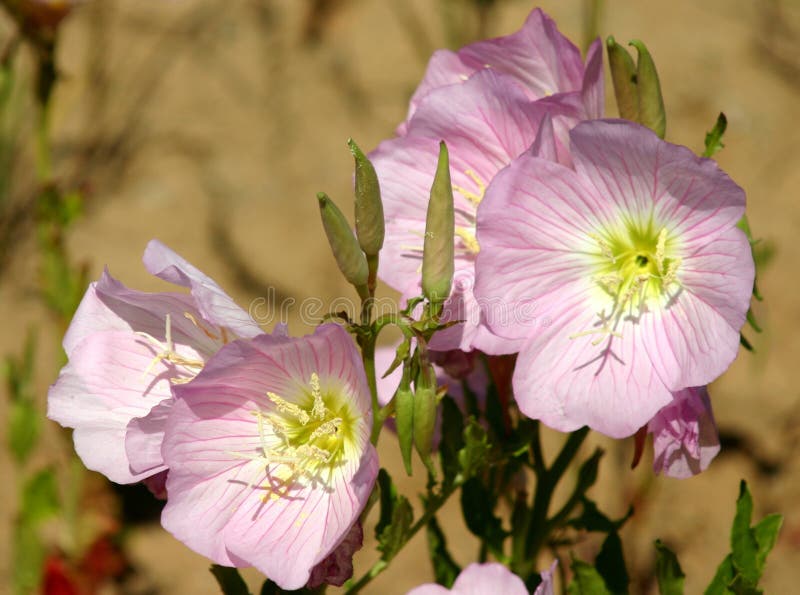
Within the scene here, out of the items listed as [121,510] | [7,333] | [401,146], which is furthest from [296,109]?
[401,146]

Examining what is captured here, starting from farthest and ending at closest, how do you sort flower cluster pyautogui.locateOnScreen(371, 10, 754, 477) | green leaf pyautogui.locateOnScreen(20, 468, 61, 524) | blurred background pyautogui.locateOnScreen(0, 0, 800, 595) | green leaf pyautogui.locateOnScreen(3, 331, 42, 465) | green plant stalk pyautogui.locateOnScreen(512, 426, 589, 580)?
blurred background pyautogui.locateOnScreen(0, 0, 800, 595) → green leaf pyautogui.locateOnScreen(20, 468, 61, 524) → green leaf pyautogui.locateOnScreen(3, 331, 42, 465) → green plant stalk pyautogui.locateOnScreen(512, 426, 589, 580) → flower cluster pyautogui.locateOnScreen(371, 10, 754, 477)

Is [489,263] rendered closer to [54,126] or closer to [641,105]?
[641,105]

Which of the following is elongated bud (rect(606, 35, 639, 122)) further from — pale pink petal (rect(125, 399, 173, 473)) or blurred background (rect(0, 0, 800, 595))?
blurred background (rect(0, 0, 800, 595))

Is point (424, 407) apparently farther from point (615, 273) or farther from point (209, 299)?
point (615, 273)

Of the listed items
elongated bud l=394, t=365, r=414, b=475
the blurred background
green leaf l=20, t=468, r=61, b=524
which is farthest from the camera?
the blurred background

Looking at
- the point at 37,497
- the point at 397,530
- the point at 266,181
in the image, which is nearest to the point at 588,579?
the point at 397,530

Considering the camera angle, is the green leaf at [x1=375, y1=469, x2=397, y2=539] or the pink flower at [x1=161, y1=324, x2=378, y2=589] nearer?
A: the pink flower at [x1=161, y1=324, x2=378, y2=589]

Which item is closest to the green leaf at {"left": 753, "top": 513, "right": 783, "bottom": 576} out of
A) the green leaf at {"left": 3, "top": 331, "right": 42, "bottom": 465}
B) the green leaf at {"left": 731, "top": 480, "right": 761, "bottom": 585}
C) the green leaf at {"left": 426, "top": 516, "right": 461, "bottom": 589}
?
the green leaf at {"left": 731, "top": 480, "right": 761, "bottom": 585}
